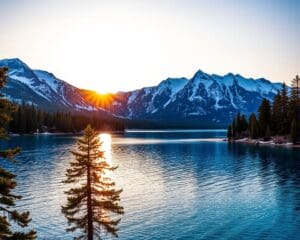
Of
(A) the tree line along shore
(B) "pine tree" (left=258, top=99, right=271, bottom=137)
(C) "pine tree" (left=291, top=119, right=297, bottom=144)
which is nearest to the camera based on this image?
(C) "pine tree" (left=291, top=119, right=297, bottom=144)

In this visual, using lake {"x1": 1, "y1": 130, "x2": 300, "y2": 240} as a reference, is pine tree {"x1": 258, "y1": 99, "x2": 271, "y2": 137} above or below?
above

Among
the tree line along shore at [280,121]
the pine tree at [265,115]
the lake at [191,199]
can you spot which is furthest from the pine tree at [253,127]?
the lake at [191,199]

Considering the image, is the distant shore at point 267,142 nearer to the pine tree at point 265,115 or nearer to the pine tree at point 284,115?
the pine tree at point 284,115

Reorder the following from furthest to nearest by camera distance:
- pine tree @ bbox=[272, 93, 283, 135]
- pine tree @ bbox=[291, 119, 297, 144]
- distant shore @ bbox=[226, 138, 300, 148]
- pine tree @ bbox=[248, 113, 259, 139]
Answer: pine tree @ bbox=[248, 113, 259, 139] → pine tree @ bbox=[272, 93, 283, 135] → distant shore @ bbox=[226, 138, 300, 148] → pine tree @ bbox=[291, 119, 297, 144]

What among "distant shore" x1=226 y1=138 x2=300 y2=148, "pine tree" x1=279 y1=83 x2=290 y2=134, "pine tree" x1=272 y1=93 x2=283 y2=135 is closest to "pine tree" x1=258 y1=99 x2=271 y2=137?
"pine tree" x1=272 y1=93 x2=283 y2=135

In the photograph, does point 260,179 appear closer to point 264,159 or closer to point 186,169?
point 186,169

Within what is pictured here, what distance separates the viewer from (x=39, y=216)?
4353cm

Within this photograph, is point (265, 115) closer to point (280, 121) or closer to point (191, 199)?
point (280, 121)

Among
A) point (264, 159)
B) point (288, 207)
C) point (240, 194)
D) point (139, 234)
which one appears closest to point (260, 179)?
point (240, 194)

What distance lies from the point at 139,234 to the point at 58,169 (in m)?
49.7

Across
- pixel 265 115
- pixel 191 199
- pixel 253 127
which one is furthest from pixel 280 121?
pixel 191 199

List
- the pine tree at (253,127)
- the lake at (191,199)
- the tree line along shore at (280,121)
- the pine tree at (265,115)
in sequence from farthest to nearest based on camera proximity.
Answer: the pine tree at (253,127), the pine tree at (265,115), the tree line along shore at (280,121), the lake at (191,199)

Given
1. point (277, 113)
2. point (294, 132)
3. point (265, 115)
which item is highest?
point (277, 113)

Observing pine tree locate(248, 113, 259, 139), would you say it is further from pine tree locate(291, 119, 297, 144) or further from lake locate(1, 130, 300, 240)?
lake locate(1, 130, 300, 240)
